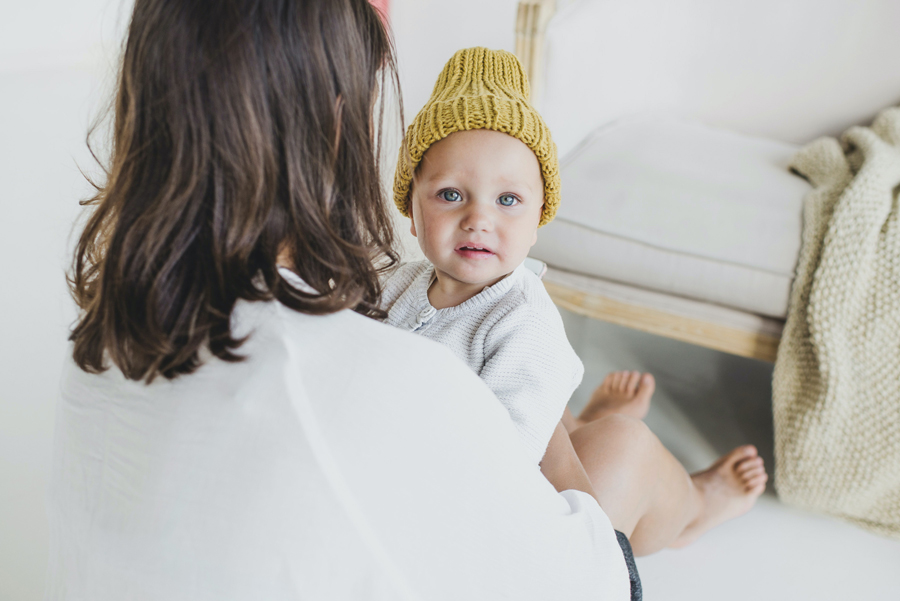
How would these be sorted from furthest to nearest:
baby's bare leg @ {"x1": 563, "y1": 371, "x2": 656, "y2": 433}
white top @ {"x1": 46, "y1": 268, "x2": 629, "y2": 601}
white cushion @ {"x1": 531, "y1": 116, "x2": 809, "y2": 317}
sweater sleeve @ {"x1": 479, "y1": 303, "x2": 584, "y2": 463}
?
baby's bare leg @ {"x1": 563, "y1": 371, "x2": 656, "y2": 433}, white cushion @ {"x1": 531, "y1": 116, "x2": 809, "y2": 317}, sweater sleeve @ {"x1": 479, "y1": 303, "x2": 584, "y2": 463}, white top @ {"x1": 46, "y1": 268, "x2": 629, "y2": 601}

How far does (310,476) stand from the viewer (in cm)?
43

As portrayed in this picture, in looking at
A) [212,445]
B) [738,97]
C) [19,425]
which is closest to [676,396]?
[738,97]

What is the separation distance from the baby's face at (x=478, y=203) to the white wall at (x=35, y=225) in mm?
392

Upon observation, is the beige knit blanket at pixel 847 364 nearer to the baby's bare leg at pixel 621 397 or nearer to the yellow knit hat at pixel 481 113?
the baby's bare leg at pixel 621 397

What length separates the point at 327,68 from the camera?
0.48 metres

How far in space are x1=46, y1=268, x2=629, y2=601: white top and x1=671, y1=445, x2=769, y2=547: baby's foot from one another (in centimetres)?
78

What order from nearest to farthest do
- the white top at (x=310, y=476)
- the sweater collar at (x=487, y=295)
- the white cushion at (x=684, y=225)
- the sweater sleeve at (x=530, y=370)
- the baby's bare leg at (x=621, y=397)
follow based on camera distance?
the white top at (x=310, y=476) < the sweater sleeve at (x=530, y=370) < the sweater collar at (x=487, y=295) < the white cushion at (x=684, y=225) < the baby's bare leg at (x=621, y=397)

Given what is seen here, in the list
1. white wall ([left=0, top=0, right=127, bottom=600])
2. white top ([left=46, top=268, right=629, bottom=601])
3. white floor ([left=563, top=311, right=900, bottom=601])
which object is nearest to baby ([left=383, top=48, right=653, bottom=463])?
white top ([left=46, top=268, right=629, bottom=601])

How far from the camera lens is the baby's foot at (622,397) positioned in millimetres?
1383

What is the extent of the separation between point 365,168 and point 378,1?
2.40 metres

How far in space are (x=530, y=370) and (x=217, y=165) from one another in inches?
17.8

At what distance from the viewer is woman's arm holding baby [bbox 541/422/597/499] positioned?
0.79 metres

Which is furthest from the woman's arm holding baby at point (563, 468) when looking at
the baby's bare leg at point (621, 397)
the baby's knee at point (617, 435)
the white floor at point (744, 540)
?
the baby's bare leg at point (621, 397)

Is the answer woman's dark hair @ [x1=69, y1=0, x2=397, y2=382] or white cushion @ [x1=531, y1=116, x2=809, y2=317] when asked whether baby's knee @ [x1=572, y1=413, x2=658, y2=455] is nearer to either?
white cushion @ [x1=531, y1=116, x2=809, y2=317]
